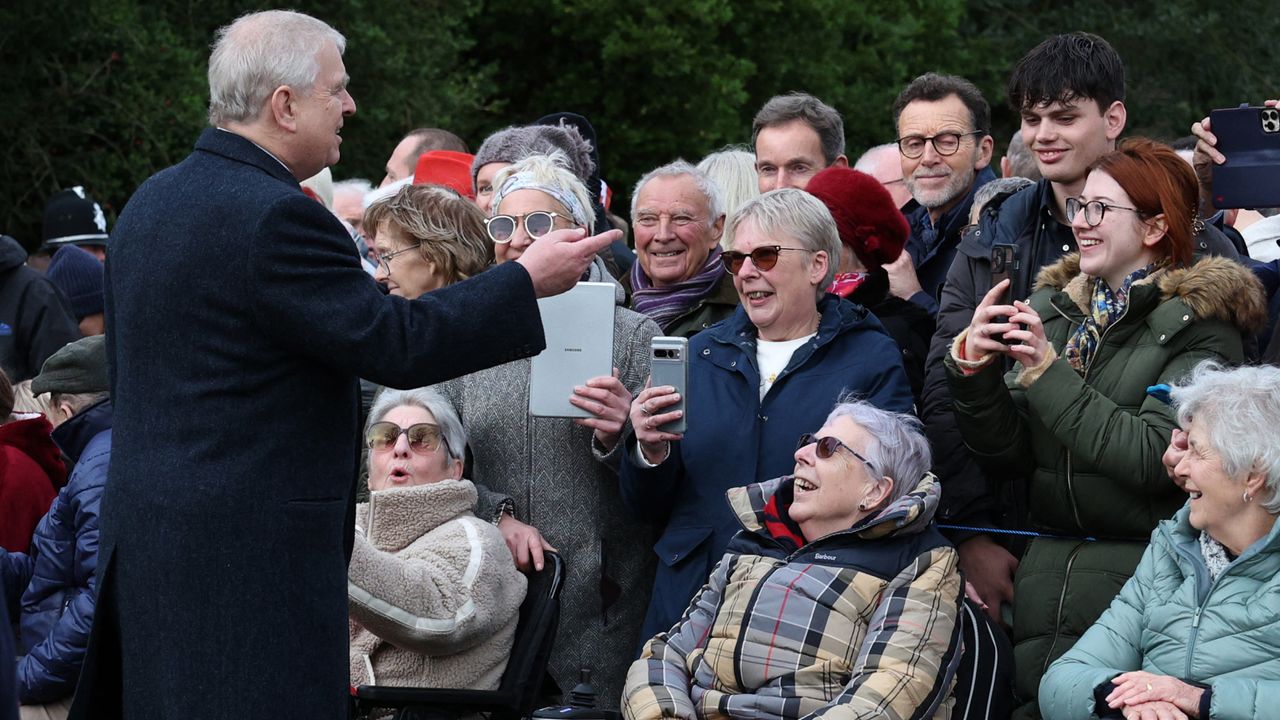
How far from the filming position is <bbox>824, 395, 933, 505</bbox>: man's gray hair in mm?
4383

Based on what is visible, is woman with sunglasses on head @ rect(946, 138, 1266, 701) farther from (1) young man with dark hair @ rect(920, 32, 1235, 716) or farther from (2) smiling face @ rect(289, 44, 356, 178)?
(2) smiling face @ rect(289, 44, 356, 178)

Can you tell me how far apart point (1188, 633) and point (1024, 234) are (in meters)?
1.58

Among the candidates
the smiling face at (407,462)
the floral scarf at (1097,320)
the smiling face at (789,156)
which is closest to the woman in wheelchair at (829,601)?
the floral scarf at (1097,320)

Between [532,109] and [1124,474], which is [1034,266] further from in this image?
[532,109]

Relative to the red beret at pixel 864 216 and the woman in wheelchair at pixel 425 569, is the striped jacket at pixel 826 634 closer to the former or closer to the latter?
the woman in wheelchair at pixel 425 569

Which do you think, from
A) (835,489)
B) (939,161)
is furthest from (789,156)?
(835,489)

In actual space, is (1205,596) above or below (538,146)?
below

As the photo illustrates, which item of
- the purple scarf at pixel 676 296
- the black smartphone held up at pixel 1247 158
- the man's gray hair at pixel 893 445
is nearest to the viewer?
the man's gray hair at pixel 893 445

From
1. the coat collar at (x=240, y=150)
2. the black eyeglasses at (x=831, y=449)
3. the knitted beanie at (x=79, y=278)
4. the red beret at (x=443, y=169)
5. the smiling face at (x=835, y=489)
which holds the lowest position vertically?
the smiling face at (x=835, y=489)

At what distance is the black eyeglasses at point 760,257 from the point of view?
4754 mm

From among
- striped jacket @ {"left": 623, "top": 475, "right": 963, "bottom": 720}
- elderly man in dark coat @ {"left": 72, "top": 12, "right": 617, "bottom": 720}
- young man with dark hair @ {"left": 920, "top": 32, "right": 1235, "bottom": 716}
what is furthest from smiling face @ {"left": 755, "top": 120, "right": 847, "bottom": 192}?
elderly man in dark coat @ {"left": 72, "top": 12, "right": 617, "bottom": 720}

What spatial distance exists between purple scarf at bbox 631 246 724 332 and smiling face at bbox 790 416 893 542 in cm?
117

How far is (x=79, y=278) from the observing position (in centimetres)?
914

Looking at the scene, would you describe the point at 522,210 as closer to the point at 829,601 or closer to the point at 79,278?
the point at 829,601
